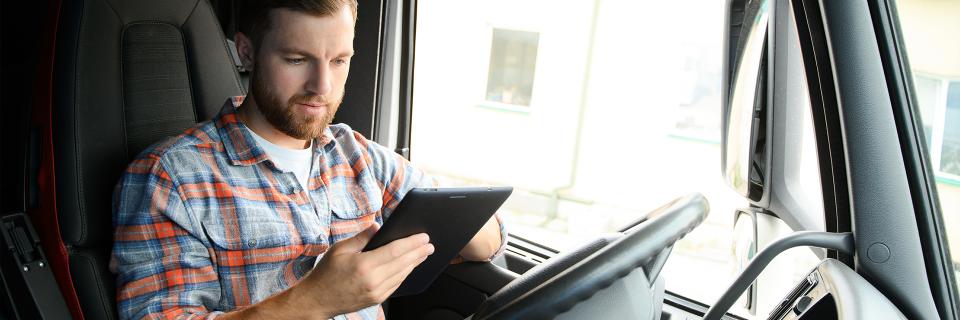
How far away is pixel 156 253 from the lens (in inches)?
43.1

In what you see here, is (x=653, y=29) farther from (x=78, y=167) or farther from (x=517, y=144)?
(x=78, y=167)

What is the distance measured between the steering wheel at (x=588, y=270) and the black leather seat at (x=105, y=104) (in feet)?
2.43

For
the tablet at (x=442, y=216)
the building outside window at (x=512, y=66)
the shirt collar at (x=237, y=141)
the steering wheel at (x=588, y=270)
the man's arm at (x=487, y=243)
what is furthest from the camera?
the building outside window at (x=512, y=66)

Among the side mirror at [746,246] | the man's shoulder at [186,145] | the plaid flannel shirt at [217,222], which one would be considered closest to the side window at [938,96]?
the side mirror at [746,246]

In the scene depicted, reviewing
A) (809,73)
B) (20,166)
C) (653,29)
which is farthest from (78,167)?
(653,29)

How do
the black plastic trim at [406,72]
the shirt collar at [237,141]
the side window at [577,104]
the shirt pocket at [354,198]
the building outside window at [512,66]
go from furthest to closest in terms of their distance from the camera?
the building outside window at [512,66]
the side window at [577,104]
the black plastic trim at [406,72]
the shirt pocket at [354,198]
the shirt collar at [237,141]

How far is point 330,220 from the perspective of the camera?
134cm

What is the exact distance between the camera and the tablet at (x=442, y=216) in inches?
37.4

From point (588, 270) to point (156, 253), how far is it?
2.50ft

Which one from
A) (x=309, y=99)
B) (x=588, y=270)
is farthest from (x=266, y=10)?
(x=588, y=270)

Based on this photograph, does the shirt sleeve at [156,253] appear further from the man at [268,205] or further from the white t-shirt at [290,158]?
the white t-shirt at [290,158]

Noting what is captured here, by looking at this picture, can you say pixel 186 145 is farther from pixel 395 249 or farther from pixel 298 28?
pixel 395 249

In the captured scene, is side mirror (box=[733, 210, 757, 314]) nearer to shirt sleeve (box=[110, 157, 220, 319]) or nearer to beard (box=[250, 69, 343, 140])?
beard (box=[250, 69, 343, 140])

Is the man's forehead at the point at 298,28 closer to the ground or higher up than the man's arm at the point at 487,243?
higher up
